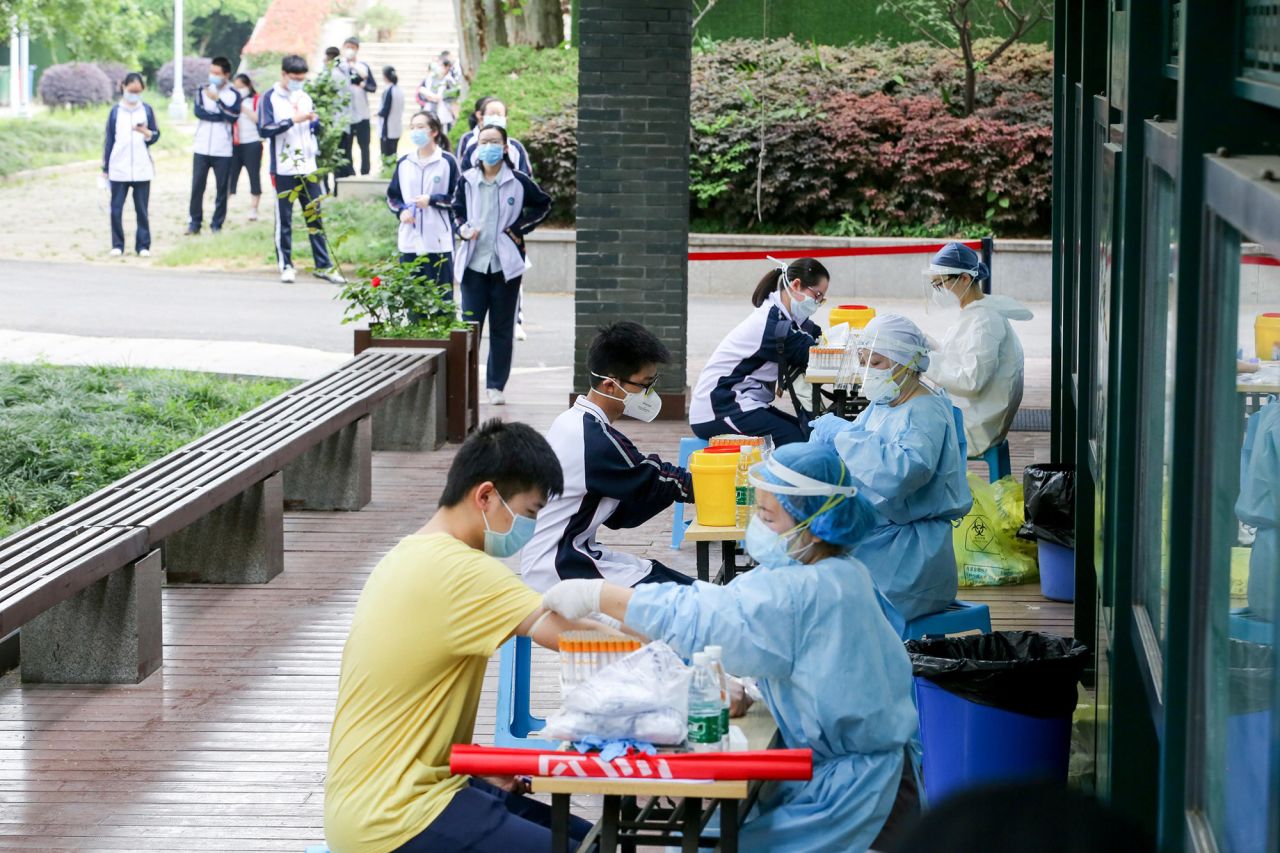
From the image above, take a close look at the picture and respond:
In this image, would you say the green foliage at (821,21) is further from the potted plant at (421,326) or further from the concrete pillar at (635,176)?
the potted plant at (421,326)

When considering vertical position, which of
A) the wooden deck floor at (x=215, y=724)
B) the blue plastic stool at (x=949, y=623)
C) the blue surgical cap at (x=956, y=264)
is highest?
the blue surgical cap at (x=956, y=264)

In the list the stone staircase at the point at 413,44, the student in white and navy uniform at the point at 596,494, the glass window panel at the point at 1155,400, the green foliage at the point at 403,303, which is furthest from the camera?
the stone staircase at the point at 413,44

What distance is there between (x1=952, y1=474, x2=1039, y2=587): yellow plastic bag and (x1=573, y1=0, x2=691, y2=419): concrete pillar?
14.5ft

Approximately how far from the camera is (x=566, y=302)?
61.9 feet

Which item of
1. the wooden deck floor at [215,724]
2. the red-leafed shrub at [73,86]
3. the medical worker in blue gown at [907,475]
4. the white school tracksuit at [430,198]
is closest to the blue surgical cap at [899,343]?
the medical worker in blue gown at [907,475]

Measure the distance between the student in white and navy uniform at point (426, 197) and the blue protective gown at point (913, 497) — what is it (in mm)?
8417

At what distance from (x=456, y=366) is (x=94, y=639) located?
492cm

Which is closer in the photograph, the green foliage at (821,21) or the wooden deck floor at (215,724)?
the wooden deck floor at (215,724)

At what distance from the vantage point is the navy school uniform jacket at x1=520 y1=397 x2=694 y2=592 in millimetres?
5789

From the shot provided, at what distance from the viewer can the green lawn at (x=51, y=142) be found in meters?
28.5

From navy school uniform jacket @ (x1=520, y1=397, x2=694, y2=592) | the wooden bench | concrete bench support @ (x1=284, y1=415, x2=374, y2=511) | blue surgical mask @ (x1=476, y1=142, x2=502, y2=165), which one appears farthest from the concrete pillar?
navy school uniform jacket @ (x1=520, y1=397, x2=694, y2=592)

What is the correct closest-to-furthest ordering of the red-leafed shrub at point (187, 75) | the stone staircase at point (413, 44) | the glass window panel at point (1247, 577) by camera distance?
the glass window panel at point (1247, 577)
the stone staircase at point (413, 44)
the red-leafed shrub at point (187, 75)

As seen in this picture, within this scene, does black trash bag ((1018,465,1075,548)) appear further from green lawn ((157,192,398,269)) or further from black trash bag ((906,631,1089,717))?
green lawn ((157,192,398,269))

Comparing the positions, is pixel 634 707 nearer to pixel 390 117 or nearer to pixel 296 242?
pixel 296 242
